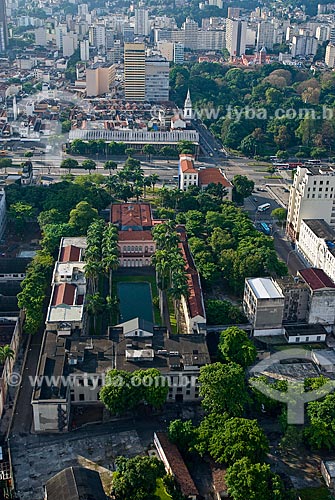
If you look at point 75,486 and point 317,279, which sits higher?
point 317,279

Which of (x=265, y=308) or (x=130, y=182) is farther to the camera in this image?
(x=130, y=182)

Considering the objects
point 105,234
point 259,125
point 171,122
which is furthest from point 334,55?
point 105,234

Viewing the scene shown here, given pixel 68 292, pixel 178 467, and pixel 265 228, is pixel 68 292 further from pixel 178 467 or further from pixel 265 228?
pixel 265 228

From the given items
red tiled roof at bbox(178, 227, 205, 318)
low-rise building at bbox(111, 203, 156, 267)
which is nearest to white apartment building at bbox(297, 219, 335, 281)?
red tiled roof at bbox(178, 227, 205, 318)

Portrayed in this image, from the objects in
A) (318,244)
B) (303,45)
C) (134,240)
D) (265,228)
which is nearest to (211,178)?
(265,228)

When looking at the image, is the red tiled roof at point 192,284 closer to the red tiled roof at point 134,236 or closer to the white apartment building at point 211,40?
the red tiled roof at point 134,236

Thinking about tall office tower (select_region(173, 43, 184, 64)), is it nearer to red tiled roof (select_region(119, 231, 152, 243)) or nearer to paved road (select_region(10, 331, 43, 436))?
red tiled roof (select_region(119, 231, 152, 243))
